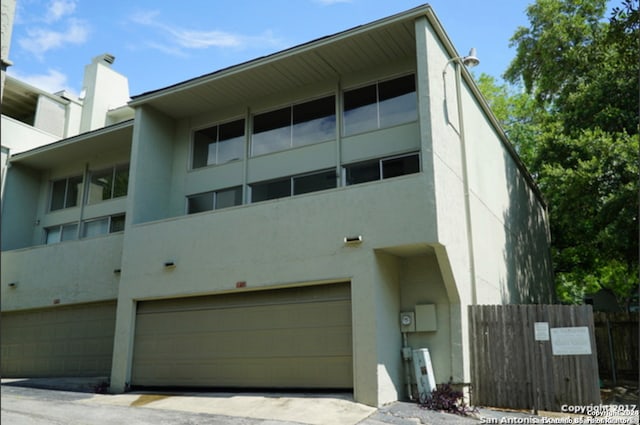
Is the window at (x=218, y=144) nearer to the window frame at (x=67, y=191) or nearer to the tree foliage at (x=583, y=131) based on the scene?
the window frame at (x=67, y=191)

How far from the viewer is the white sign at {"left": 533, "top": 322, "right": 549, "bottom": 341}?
442 inches

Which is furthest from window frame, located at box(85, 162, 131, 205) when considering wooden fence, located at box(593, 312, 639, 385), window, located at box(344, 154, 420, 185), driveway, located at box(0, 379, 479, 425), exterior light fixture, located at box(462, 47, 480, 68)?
wooden fence, located at box(593, 312, 639, 385)

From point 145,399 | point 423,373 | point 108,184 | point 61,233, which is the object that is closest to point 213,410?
point 145,399

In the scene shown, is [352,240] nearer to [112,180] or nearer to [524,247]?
[524,247]

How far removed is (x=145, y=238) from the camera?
1484 cm

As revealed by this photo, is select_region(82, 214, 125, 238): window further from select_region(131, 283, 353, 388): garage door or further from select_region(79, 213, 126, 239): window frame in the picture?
select_region(131, 283, 353, 388): garage door

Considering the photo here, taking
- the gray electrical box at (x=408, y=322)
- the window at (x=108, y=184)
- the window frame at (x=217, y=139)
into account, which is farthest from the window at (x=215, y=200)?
the gray electrical box at (x=408, y=322)

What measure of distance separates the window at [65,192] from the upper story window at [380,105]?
11.2 metres

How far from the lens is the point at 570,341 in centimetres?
1097

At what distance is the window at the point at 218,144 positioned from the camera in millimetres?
16219

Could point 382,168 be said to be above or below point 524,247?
above

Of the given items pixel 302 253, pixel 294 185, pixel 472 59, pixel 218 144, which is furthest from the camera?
pixel 218 144

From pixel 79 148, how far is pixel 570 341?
16456 millimetres

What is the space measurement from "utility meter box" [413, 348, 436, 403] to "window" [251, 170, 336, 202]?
4.94 metres
